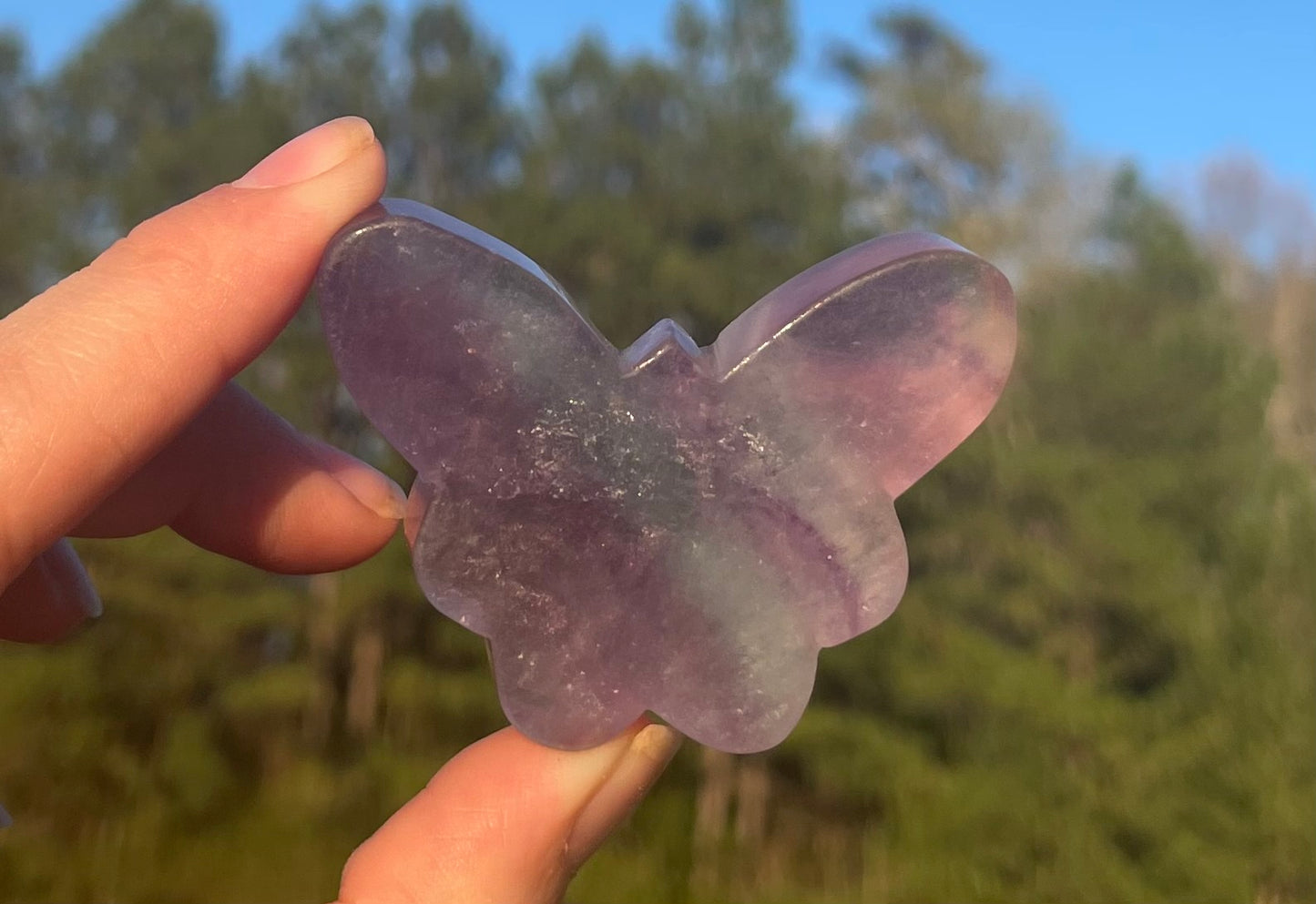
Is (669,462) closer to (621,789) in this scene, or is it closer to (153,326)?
(621,789)

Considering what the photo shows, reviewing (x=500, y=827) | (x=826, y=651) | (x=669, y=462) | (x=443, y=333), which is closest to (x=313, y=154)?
(x=443, y=333)

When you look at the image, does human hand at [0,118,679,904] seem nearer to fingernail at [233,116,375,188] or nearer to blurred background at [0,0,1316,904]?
fingernail at [233,116,375,188]

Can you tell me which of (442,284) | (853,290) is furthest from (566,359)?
(853,290)

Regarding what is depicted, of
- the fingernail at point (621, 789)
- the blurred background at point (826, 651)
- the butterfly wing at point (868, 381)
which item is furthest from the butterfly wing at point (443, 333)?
the blurred background at point (826, 651)

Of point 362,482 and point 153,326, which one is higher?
point 153,326

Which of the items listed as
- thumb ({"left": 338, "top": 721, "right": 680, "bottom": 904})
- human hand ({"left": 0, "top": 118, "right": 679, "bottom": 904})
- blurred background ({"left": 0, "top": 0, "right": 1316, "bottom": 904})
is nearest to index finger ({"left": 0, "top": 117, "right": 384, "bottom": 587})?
human hand ({"left": 0, "top": 118, "right": 679, "bottom": 904})

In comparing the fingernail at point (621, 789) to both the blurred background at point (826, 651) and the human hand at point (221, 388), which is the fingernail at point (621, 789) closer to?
the human hand at point (221, 388)
